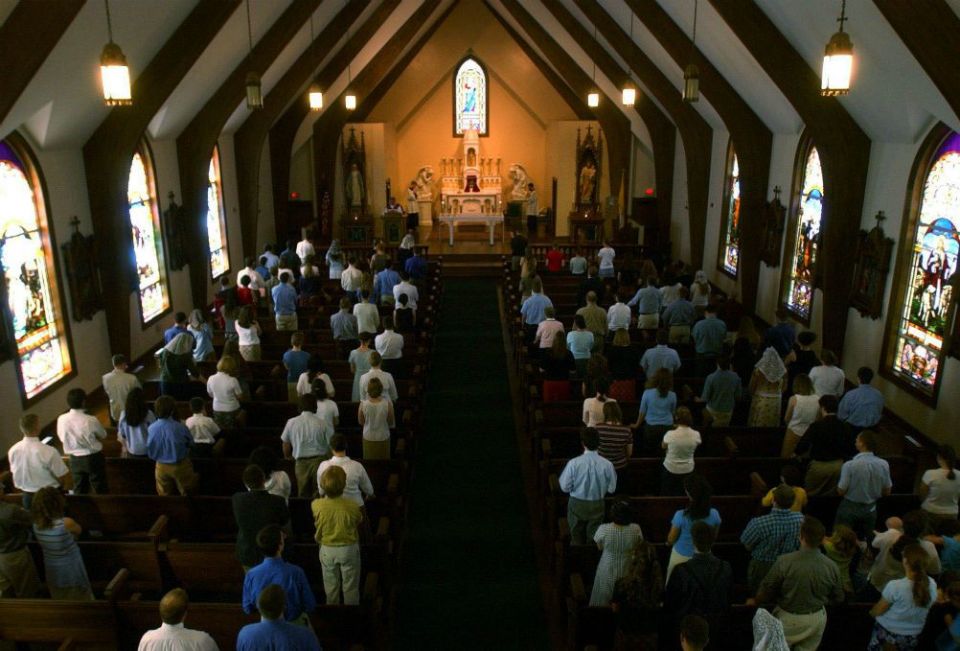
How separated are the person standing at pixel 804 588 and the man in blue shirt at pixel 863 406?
310 cm

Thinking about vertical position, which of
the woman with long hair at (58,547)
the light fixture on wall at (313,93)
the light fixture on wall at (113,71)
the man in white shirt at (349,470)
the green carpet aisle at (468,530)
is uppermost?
the light fixture on wall at (313,93)

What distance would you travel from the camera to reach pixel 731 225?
17141 mm

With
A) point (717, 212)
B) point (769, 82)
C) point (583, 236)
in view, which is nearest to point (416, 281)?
point (769, 82)

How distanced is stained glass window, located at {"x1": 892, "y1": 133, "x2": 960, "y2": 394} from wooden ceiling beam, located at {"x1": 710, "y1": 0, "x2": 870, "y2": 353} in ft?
3.75

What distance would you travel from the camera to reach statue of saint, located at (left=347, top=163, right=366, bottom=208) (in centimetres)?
2447

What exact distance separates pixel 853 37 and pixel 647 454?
17.6 ft

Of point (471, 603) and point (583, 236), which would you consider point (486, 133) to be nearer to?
point (583, 236)

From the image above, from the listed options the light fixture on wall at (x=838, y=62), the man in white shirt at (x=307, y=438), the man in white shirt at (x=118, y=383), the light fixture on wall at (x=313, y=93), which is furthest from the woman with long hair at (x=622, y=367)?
the light fixture on wall at (x=313, y=93)

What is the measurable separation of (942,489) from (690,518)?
2.39 meters

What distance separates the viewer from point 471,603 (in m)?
6.84

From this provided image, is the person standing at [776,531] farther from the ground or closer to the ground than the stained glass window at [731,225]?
closer to the ground

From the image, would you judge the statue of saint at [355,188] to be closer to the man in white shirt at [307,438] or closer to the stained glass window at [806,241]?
the stained glass window at [806,241]

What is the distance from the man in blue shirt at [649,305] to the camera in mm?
11641

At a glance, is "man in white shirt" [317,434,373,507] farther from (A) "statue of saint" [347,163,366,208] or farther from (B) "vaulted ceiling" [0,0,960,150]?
(A) "statue of saint" [347,163,366,208]
